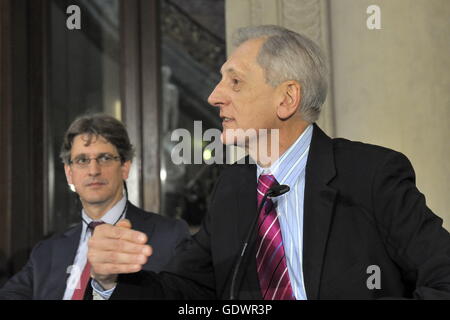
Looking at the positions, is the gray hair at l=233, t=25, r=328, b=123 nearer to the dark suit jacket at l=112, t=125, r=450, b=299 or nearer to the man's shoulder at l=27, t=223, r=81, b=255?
the dark suit jacket at l=112, t=125, r=450, b=299

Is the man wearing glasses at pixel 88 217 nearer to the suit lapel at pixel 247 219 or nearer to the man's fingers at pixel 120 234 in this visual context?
the suit lapel at pixel 247 219

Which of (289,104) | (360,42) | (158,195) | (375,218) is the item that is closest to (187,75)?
(158,195)

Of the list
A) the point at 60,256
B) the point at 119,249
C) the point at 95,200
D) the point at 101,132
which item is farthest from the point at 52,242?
the point at 119,249

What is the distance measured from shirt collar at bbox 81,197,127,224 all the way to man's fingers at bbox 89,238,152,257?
144 centimetres

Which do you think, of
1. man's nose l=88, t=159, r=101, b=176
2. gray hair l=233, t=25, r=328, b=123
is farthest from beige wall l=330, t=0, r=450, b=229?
man's nose l=88, t=159, r=101, b=176

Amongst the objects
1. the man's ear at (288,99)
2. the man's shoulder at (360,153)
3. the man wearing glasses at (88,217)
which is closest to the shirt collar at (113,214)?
the man wearing glasses at (88,217)

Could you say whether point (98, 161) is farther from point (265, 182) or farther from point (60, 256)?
point (265, 182)

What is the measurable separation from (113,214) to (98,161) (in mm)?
246

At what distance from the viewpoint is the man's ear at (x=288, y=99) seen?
6.56 ft

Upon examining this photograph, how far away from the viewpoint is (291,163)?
1.93 metres

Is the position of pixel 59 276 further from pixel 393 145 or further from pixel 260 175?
pixel 393 145

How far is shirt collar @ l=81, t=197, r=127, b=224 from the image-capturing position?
2814 millimetres

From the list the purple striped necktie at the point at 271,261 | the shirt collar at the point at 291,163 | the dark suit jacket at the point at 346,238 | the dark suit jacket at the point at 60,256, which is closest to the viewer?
the dark suit jacket at the point at 346,238

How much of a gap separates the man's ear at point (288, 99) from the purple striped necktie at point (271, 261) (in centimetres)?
32
